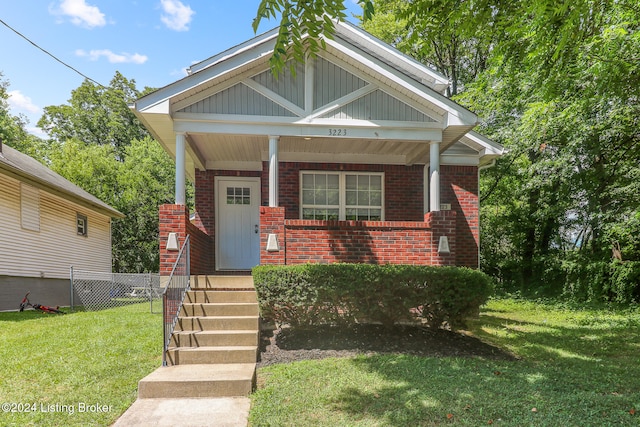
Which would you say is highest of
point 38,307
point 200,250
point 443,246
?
point 443,246

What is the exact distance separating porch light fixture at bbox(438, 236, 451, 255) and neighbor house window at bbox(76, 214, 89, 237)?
14465 millimetres

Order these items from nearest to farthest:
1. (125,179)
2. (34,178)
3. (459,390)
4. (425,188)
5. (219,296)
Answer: (459,390)
(219,296)
(425,188)
(34,178)
(125,179)

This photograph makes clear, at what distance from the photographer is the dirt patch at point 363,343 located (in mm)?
5297

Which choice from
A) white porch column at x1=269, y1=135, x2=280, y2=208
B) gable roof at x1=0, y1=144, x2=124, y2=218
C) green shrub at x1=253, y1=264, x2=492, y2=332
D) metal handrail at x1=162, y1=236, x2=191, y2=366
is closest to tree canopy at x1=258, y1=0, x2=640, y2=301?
white porch column at x1=269, y1=135, x2=280, y2=208

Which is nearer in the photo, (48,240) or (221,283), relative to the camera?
(221,283)

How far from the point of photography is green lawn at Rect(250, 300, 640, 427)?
3377 mm

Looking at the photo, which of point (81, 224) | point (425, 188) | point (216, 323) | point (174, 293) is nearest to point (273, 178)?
point (174, 293)

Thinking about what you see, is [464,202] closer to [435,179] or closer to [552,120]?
[435,179]

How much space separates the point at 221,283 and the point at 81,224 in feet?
40.7

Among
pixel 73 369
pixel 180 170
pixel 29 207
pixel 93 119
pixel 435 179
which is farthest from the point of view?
pixel 93 119

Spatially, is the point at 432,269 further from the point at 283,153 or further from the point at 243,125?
the point at 283,153

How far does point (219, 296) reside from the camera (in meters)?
6.09

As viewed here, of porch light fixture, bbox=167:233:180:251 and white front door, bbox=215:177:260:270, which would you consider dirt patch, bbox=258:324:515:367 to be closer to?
porch light fixture, bbox=167:233:180:251

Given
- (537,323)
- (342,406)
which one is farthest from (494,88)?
(342,406)
